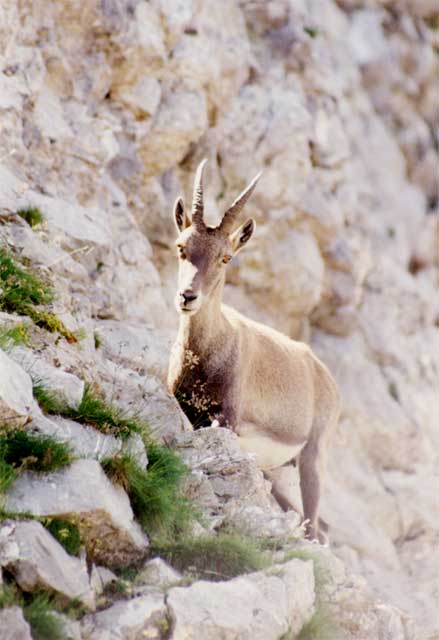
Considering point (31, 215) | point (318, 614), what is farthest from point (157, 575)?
point (31, 215)

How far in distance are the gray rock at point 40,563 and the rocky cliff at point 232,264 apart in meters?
0.01

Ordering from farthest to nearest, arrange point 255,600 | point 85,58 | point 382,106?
point 382,106
point 85,58
point 255,600

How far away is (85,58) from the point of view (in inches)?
555

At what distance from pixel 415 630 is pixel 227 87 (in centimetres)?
1280

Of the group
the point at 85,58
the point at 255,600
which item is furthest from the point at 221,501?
the point at 85,58

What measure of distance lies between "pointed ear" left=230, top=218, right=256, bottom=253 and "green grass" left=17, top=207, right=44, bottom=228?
84.2 inches

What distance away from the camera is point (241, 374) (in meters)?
10.0

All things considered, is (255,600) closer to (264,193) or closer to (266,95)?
(264,193)

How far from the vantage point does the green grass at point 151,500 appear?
239 inches

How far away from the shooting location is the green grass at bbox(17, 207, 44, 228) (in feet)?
31.7

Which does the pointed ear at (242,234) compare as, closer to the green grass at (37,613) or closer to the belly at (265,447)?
the belly at (265,447)

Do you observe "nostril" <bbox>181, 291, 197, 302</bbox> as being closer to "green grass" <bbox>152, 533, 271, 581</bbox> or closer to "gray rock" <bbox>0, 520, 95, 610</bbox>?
"green grass" <bbox>152, 533, 271, 581</bbox>

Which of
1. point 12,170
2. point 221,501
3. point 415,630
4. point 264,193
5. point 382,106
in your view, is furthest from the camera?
point 382,106

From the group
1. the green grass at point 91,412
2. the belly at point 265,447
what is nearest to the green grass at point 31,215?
the belly at point 265,447
